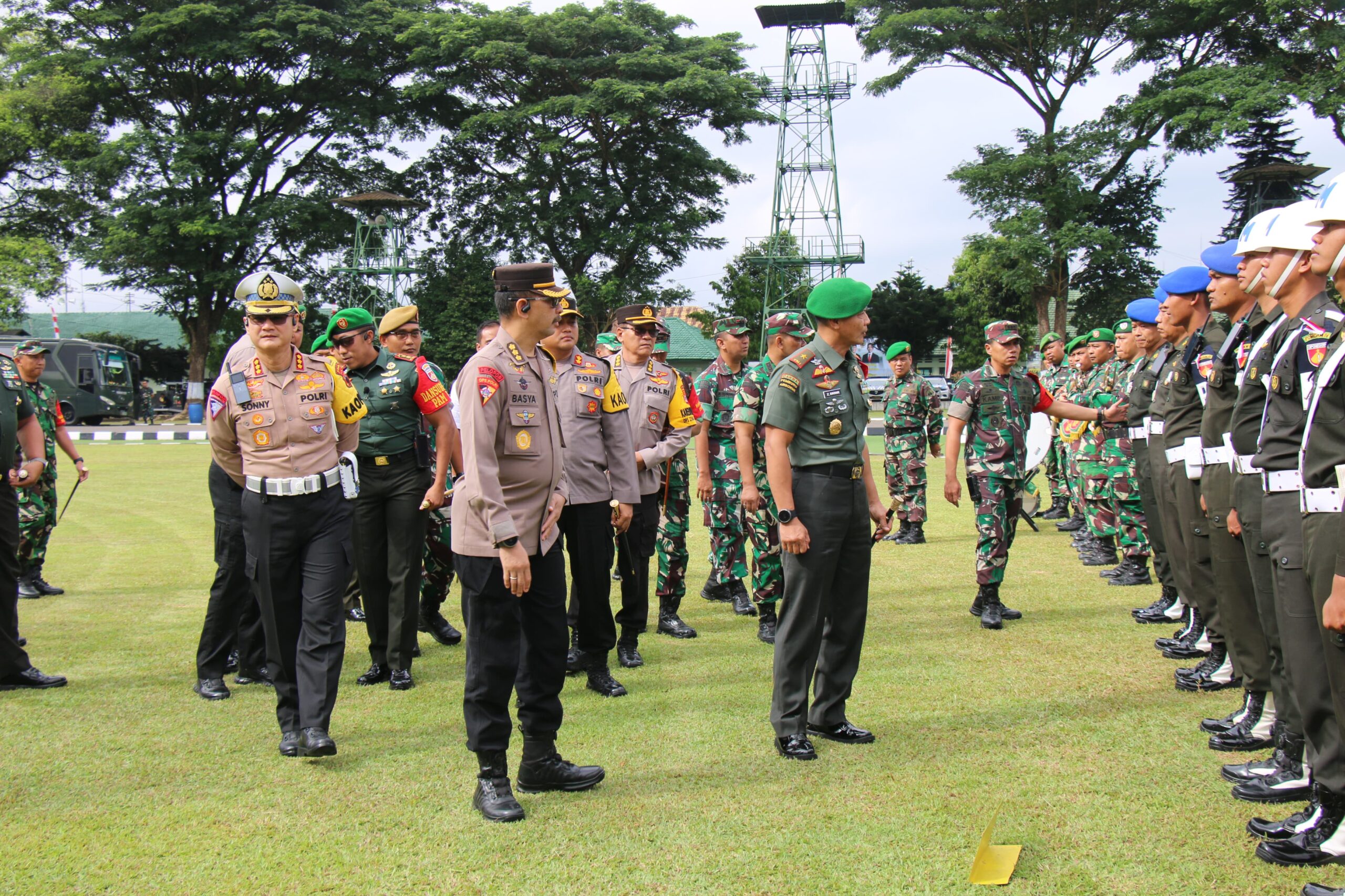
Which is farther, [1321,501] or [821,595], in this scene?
[821,595]

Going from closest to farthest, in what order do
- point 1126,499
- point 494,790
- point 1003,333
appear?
point 494,790
point 1003,333
point 1126,499

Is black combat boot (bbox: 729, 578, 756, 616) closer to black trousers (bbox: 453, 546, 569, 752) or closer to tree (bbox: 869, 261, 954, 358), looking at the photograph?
black trousers (bbox: 453, 546, 569, 752)

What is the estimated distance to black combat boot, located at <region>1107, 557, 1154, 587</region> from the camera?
28.3ft

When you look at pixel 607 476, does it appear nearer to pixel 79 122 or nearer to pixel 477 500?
pixel 477 500

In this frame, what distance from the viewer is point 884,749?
15.3 feet

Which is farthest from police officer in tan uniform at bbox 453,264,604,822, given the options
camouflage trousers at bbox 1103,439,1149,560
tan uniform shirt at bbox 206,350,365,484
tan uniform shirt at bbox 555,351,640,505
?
camouflage trousers at bbox 1103,439,1149,560

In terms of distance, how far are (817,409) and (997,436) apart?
303 centimetres

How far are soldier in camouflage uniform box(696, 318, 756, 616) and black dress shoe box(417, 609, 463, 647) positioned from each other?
1.96m

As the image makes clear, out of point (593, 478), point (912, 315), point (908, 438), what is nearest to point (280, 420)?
point (593, 478)

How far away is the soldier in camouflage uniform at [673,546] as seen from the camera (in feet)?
23.6

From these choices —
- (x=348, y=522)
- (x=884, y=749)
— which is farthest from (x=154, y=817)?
(x=884, y=749)

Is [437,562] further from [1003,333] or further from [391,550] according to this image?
[1003,333]

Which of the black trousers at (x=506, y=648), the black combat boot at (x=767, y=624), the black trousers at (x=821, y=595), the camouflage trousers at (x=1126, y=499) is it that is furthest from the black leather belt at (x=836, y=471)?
the camouflage trousers at (x=1126, y=499)

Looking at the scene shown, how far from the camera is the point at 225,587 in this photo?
18.9 feet
